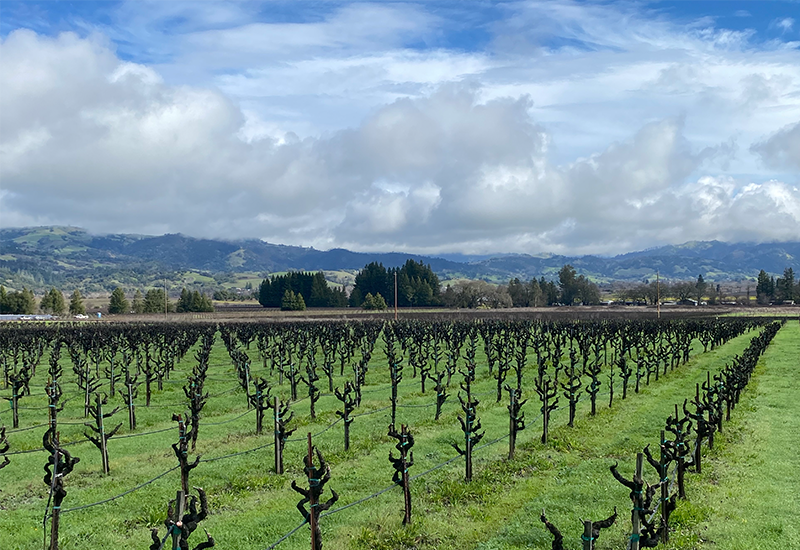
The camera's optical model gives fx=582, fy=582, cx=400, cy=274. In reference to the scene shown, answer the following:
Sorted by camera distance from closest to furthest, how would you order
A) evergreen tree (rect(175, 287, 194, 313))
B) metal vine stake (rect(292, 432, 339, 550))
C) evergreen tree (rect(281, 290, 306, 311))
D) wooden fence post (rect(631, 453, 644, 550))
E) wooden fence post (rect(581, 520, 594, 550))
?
wooden fence post (rect(581, 520, 594, 550)), wooden fence post (rect(631, 453, 644, 550)), metal vine stake (rect(292, 432, 339, 550)), evergreen tree (rect(281, 290, 306, 311)), evergreen tree (rect(175, 287, 194, 313))

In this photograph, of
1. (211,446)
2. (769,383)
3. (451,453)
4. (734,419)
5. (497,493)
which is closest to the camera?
(497,493)

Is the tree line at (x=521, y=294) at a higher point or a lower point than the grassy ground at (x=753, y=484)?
higher

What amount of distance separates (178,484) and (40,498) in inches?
116

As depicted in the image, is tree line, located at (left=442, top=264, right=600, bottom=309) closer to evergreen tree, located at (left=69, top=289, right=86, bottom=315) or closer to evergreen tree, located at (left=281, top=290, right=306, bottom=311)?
evergreen tree, located at (left=281, top=290, right=306, bottom=311)

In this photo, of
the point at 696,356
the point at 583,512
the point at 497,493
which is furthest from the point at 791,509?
the point at 696,356

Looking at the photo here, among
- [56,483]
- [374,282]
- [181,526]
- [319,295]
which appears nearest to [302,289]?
[319,295]

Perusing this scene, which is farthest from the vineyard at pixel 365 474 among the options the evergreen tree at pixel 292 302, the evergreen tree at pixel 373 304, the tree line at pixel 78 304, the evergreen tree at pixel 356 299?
the evergreen tree at pixel 356 299

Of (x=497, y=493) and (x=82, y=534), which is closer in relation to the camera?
(x=82, y=534)

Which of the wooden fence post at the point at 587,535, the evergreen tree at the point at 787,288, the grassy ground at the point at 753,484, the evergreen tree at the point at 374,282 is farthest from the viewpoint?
the evergreen tree at the point at 787,288

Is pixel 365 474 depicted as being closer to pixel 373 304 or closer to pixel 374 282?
pixel 373 304

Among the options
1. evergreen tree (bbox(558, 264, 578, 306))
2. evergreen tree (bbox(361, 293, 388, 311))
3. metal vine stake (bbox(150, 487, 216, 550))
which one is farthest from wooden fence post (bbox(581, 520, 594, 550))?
evergreen tree (bbox(558, 264, 578, 306))

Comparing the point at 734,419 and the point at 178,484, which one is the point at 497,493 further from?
the point at 734,419

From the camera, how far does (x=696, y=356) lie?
137ft

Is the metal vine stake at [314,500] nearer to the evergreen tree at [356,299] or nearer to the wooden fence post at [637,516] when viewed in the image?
the wooden fence post at [637,516]
